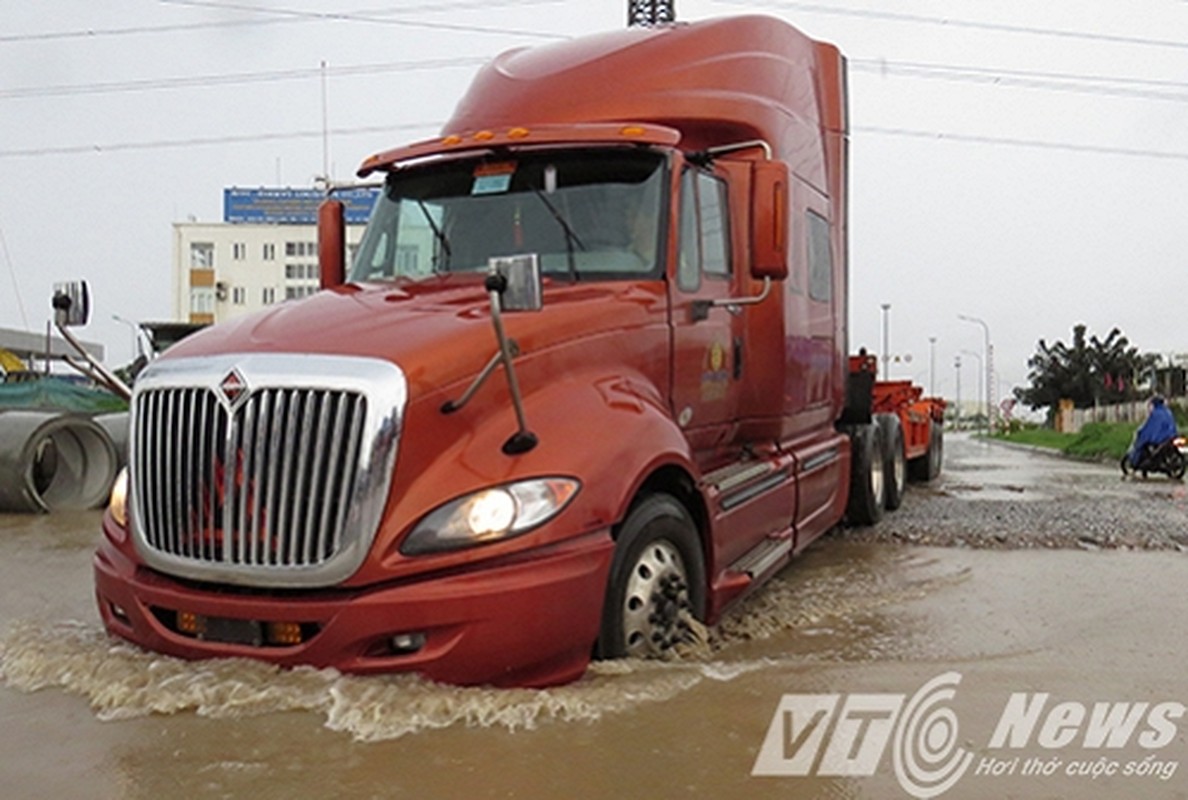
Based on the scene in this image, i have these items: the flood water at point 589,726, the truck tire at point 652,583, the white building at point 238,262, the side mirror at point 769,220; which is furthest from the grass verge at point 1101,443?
the white building at point 238,262

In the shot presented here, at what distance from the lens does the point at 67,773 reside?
3.30 m

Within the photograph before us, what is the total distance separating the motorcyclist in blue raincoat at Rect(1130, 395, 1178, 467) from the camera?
1777 centimetres

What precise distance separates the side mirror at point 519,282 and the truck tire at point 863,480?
627cm

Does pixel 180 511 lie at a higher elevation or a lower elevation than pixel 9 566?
higher

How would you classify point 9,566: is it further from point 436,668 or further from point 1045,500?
point 1045,500

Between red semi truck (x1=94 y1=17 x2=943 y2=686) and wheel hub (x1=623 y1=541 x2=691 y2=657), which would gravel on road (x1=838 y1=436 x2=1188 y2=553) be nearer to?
red semi truck (x1=94 y1=17 x2=943 y2=686)

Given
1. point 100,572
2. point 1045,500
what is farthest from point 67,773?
point 1045,500

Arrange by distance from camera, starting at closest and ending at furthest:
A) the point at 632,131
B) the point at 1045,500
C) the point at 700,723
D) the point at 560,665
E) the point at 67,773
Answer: the point at 67,773, the point at 700,723, the point at 560,665, the point at 632,131, the point at 1045,500

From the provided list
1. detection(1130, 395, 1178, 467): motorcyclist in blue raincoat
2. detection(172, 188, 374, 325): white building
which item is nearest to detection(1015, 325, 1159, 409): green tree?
detection(1130, 395, 1178, 467): motorcyclist in blue raincoat

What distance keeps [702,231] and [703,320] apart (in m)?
0.49

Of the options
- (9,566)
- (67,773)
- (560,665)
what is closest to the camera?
(67,773)

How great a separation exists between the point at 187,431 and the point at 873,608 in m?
4.05

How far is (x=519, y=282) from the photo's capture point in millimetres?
3756

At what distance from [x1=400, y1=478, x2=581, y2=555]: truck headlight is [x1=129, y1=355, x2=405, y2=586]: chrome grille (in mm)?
192
